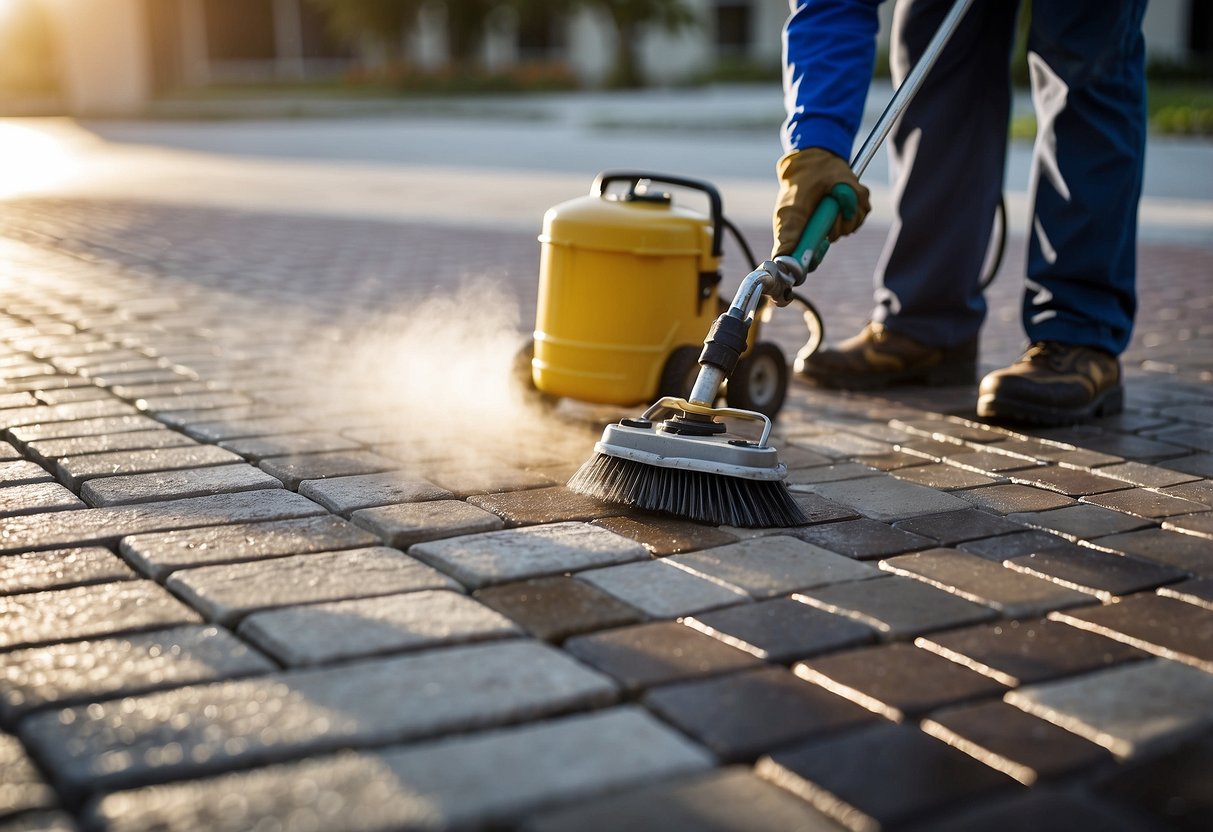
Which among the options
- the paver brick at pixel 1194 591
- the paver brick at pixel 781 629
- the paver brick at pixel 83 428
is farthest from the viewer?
the paver brick at pixel 83 428

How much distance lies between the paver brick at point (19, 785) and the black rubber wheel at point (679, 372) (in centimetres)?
175

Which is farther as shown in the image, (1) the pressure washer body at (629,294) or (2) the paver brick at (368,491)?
(1) the pressure washer body at (629,294)

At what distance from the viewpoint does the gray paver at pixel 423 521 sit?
2250 mm

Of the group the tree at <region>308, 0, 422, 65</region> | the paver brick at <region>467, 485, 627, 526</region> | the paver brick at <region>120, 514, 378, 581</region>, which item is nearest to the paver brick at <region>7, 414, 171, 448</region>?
the paver brick at <region>120, 514, 378, 581</region>

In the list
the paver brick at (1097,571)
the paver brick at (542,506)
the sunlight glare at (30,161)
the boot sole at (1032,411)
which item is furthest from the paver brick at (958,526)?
the sunlight glare at (30,161)

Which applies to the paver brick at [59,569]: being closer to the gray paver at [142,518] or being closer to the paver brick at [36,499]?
the gray paver at [142,518]

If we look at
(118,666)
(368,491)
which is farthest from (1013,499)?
(118,666)

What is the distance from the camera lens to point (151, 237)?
686cm

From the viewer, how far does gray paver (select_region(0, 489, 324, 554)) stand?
220cm

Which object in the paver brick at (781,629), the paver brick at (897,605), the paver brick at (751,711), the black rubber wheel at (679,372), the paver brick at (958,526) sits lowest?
the paver brick at (958,526)

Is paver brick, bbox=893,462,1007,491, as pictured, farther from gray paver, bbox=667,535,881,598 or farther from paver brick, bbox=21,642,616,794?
paver brick, bbox=21,642,616,794

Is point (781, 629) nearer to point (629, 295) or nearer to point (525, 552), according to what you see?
point (525, 552)

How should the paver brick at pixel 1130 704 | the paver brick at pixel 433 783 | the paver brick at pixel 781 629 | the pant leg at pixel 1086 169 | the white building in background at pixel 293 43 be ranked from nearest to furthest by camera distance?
the paver brick at pixel 433 783 < the paver brick at pixel 1130 704 < the paver brick at pixel 781 629 < the pant leg at pixel 1086 169 < the white building in background at pixel 293 43

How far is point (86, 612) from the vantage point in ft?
6.15
